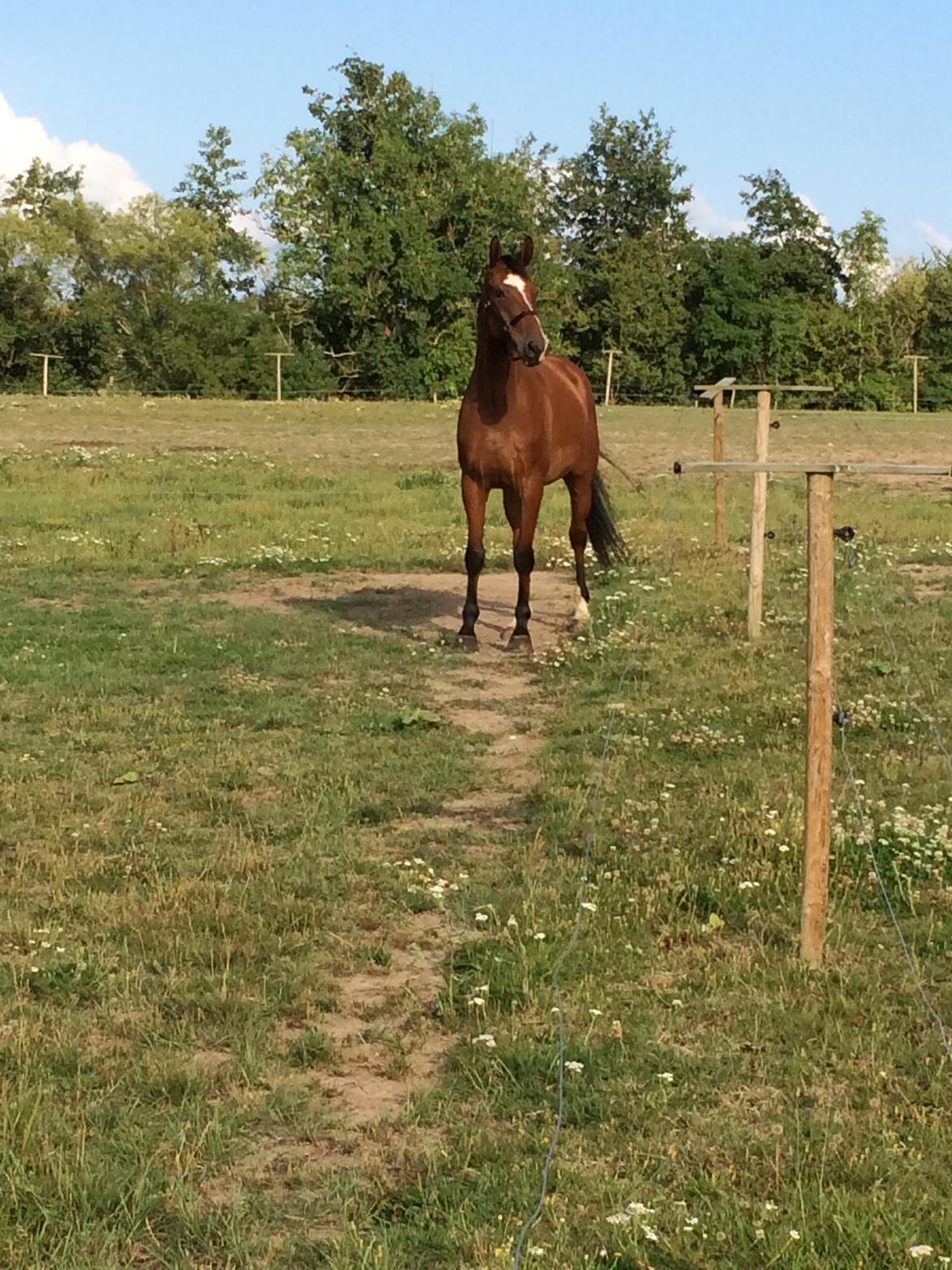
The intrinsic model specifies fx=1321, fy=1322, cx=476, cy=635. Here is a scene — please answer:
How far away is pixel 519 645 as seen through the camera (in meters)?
11.0

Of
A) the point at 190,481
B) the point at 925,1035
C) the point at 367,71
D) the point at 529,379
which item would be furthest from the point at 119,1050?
the point at 367,71

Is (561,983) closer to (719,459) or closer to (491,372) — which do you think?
(491,372)

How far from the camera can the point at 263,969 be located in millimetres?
4785

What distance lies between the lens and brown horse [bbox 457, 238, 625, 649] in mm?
10078

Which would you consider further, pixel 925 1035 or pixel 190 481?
pixel 190 481

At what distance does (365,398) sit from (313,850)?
53.3m

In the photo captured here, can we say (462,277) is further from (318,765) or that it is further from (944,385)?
(318,765)

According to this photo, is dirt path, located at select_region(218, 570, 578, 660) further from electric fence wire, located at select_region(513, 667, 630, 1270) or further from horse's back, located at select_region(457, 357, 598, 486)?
electric fence wire, located at select_region(513, 667, 630, 1270)

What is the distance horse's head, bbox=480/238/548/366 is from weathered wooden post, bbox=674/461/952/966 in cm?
513

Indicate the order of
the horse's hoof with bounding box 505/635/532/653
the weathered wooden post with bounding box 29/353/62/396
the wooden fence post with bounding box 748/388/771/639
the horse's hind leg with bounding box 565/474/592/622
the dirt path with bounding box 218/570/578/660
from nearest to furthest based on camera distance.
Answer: the wooden fence post with bounding box 748/388/771/639
the horse's hoof with bounding box 505/635/532/653
the dirt path with bounding box 218/570/578/660
the horse's hind leg with bounding box 565/474/592/622
the weathered wooden post with bounding box 29/353/62/396

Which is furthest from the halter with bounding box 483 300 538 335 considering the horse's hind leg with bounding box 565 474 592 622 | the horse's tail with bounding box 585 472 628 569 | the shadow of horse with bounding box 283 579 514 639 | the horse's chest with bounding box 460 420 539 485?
the horse's tail with bounding box 585 472 628 569

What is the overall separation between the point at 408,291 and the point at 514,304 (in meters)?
52.6

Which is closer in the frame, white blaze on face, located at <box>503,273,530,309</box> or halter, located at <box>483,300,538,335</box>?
halter, located at <box>483,300,538,335</box>

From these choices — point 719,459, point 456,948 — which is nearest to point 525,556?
point 719,459
